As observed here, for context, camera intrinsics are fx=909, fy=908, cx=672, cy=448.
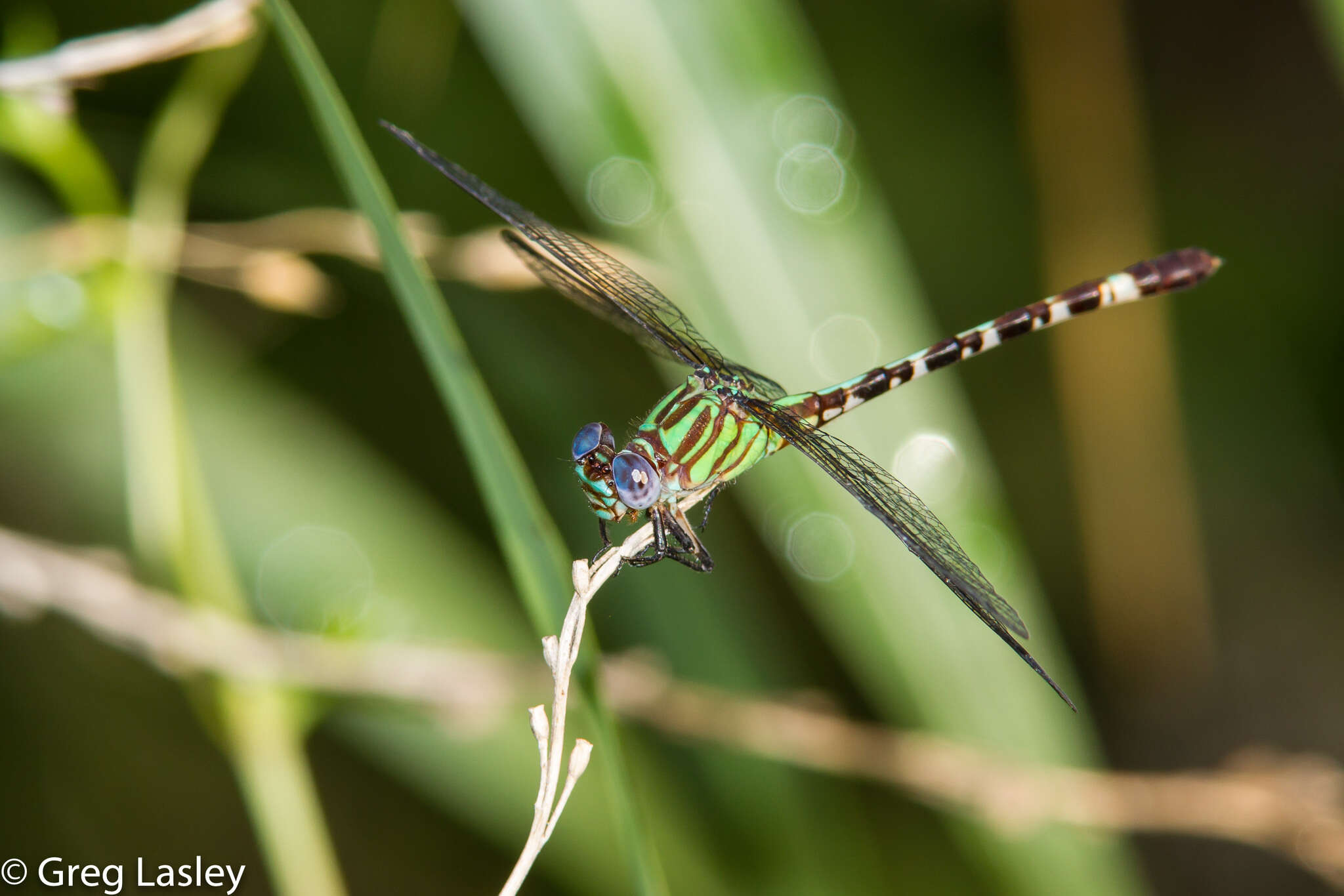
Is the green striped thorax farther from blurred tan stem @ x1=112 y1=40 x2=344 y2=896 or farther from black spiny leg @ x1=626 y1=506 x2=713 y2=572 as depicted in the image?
blurred tan stem @ x1=112 y1=40 x2=344 y2=896

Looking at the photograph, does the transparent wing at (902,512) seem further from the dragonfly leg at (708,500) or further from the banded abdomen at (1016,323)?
the dragonfly leg at (708,500)

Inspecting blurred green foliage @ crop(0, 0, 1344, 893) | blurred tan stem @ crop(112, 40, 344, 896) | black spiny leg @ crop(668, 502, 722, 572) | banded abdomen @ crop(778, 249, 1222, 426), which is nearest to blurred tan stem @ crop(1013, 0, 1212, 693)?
blurred green foliage @ crop(0, 0, 1344, 893)

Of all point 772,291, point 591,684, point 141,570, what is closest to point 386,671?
point 141,570

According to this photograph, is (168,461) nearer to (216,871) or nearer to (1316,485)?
(216,871)

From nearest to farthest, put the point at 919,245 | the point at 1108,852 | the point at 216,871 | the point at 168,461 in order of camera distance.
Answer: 1. the point at 168,461
2. the point at 1108,852
3. the point at 216,871
4. the point at 919,245

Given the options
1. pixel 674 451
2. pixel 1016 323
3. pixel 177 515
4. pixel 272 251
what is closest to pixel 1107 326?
pixel 1016 323

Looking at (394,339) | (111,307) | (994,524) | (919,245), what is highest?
(919,245)

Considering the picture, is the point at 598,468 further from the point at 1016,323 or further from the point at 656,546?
the point at 1016,323
